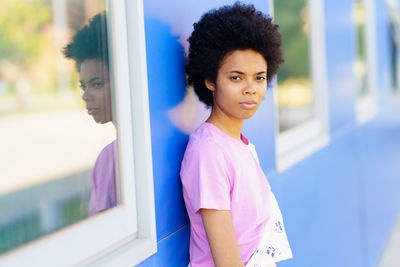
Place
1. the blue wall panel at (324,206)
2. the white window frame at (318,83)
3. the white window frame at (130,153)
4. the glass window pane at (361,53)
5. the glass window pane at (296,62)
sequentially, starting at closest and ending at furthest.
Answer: the white window frame at (130,153) → the blue wall panel at (324,206) → the white window frame at (318,83) → the glass window pane at (296,62) → the glass window pane at (361,53)

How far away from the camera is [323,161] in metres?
3.28

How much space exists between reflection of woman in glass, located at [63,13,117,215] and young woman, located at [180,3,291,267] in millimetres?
227

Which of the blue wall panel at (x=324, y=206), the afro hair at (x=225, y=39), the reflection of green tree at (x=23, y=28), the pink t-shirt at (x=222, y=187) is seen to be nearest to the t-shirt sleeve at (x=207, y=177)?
the pink t-shirt at (x=222, y=187)

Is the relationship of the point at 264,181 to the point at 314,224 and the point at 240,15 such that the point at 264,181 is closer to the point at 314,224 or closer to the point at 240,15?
the point at 240,15

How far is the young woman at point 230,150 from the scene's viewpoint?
133 centimetres

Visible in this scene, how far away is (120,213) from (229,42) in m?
0.56

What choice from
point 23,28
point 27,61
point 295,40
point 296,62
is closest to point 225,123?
point 296,62

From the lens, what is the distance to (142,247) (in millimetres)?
1293

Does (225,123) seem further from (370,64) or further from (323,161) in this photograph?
(370,64)

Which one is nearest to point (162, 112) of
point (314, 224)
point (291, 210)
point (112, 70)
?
point (112, 70)

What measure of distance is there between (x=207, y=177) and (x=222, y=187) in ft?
0.16

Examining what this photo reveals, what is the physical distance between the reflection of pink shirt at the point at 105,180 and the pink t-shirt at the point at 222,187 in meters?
0.21

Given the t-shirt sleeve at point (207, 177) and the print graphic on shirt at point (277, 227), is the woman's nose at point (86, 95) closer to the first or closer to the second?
the t-shirt sleeve at point (207, 177)

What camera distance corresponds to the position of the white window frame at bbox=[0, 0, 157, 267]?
4.17ft
